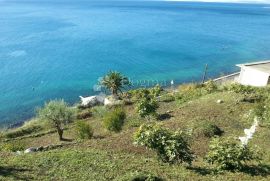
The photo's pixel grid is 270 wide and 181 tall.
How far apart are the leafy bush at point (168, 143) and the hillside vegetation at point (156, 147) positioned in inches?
2.1

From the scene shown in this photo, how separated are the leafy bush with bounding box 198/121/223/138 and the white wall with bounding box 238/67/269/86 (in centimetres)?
2319

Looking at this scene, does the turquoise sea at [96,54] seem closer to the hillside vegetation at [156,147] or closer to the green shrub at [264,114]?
the hillside vegetation at [156,147]

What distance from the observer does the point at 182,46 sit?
366 ft

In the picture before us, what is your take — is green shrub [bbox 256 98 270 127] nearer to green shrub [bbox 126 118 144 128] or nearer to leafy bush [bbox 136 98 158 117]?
leafy bush [bbox 136 98 158 117]

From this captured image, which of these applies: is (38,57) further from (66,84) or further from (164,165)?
(164,165)

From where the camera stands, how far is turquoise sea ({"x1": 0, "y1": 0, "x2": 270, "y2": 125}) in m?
72.2

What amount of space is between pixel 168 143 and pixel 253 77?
34707 millimetres

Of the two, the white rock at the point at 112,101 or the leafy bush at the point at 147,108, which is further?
the white rock at the point at 112,101

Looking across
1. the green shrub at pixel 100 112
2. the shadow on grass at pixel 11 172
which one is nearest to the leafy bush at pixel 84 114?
the green shrub at pixel 100 112

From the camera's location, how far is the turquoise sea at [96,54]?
2842 inches

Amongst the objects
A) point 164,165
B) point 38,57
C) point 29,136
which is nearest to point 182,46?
point 38,57

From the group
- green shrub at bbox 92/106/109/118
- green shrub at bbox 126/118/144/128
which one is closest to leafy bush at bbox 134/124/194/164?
green shrub at bbox 126/118/144/128

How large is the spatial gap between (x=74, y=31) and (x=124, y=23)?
3273 centimetres

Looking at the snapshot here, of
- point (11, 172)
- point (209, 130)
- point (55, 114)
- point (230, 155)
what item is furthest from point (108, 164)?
point (55, 114)
